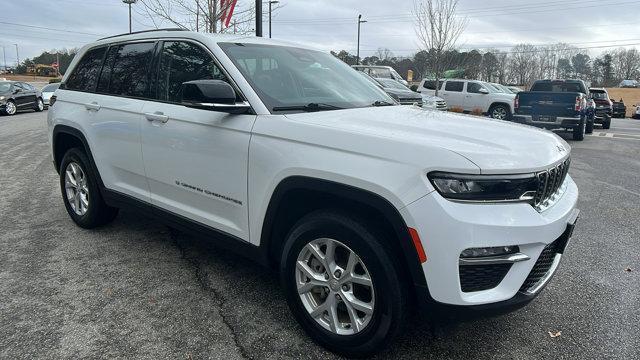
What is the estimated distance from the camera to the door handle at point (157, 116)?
3.54 metres

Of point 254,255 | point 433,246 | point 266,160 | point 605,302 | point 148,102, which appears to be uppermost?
point 148,102

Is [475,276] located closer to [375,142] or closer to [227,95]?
[375,142]

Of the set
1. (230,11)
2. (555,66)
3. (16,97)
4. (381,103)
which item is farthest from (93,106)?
(555,66)

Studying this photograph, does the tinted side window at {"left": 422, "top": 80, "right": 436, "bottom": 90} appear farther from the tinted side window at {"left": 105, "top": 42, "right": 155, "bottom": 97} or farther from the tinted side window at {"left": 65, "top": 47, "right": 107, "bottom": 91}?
the tinted side window at {"left": 105, "top": 42, "right": 155, "bottom": 97}

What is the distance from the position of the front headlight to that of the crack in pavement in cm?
144

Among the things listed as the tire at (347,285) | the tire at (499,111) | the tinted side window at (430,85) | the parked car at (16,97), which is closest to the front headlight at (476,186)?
the tire at (347,285)

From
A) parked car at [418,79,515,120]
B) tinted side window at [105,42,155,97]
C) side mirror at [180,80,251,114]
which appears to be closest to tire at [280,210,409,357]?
side mirror at [180,80,251,114]

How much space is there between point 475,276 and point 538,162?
0.66 metres

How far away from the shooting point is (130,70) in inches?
162

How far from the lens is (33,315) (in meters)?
3.15

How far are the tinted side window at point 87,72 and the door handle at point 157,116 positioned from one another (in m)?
1.20

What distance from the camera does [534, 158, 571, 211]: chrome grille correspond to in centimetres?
244

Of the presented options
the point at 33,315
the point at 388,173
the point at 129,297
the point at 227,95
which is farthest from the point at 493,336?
the point at 33,315

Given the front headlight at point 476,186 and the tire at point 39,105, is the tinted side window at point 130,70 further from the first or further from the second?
the tire at point 39,105
